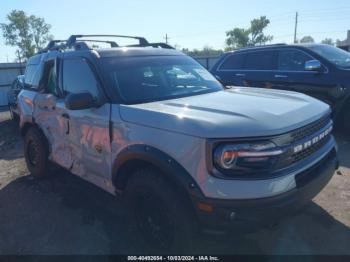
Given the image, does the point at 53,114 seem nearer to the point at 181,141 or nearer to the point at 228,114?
the point at 181,141

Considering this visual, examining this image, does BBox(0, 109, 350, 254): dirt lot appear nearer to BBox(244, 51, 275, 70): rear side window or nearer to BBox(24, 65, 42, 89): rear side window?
BBox(24, 65, 42, 89): rear side window

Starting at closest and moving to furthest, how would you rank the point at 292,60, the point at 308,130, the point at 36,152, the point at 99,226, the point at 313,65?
the point at 308,130 < the point at 99,226 < the point at 36,152 < the point at 313,65 < the point at 292,60

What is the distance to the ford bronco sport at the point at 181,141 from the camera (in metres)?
2.36

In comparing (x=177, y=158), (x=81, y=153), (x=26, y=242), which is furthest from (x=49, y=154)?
(x=177, y=158)

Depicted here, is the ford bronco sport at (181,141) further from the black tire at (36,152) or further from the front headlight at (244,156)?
the black tire at (36,152)

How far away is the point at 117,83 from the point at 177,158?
1.22 m

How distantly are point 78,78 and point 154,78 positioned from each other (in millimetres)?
923

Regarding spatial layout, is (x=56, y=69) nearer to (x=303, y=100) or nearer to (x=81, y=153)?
(x=81, y=153)

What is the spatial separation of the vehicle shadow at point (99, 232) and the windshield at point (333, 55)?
364 cm

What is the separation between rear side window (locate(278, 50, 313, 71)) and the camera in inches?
263

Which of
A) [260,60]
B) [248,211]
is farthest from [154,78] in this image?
[260,60]

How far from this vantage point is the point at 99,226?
3.73 metres

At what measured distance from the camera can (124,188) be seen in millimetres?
3258

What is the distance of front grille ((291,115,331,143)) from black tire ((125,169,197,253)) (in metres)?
1.00
